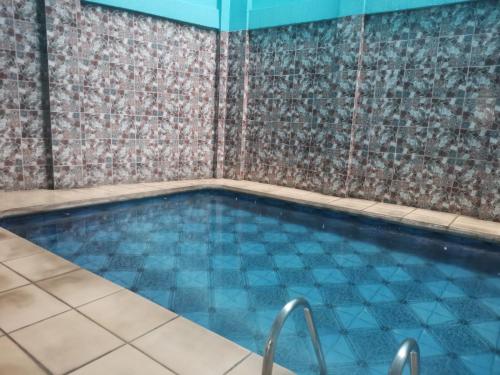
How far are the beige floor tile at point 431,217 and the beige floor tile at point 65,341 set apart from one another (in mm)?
4982

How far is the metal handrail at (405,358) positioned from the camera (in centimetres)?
154

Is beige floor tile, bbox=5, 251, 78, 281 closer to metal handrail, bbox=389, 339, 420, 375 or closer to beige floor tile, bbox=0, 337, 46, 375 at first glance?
beige floor tile, bbox=0, 337, 46, 375

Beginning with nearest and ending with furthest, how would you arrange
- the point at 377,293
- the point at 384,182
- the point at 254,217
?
the point at 377,293 < the point at 254,217 < the point at 384,182

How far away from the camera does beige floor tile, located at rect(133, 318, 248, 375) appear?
2.27 meters

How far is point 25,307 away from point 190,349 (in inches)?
55.5

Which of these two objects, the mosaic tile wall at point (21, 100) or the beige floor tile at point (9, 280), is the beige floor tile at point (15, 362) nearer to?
the beige floor tile at point (9, 280)

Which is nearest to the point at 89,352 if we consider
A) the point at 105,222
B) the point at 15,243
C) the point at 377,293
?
the point at 15,243

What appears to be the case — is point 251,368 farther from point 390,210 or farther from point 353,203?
point 353,203

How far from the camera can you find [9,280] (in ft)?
10.7

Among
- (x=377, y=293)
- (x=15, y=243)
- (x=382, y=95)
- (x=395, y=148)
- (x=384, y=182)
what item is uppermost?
(x=382, y=95)

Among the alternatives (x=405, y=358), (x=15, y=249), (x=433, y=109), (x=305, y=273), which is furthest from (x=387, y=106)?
(x=15, y=249)

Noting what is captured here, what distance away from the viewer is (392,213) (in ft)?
20.5

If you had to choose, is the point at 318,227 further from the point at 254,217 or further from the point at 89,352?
the point at 89,352

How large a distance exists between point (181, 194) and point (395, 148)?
14.2 ft
